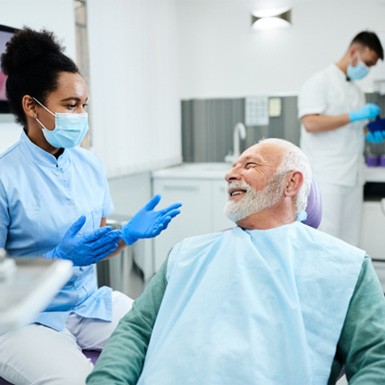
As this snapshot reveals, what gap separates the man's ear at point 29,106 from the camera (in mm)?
1512

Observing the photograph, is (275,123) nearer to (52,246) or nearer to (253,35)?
(253,35)

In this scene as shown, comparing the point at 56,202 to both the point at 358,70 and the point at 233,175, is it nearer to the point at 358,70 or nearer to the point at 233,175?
the point at 233,175

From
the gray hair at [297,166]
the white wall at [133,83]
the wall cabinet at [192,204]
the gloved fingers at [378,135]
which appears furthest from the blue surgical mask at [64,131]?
the gloved fingers at [378,135]

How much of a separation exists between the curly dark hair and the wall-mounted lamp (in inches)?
95.0

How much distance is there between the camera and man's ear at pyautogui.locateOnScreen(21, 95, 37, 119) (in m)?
1.51

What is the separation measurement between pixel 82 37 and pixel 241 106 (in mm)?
1573

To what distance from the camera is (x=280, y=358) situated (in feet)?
3.49

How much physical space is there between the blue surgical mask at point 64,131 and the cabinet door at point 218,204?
1.84 metres

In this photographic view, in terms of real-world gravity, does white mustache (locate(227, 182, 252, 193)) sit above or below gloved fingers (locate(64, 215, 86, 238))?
above

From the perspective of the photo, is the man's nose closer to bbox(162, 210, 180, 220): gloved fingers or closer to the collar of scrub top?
bbox(162, 210, 180, 220): gloved fingers

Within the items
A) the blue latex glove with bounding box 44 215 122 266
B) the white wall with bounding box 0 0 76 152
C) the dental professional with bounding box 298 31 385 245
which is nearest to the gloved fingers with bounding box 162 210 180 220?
the blue latex glove with bounding box 44 215 122 266

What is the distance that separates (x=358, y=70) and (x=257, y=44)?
1.16 metres

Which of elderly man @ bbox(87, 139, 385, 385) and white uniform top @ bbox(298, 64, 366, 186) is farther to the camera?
white uniform top @ bbox(298, 64, 366, 186)

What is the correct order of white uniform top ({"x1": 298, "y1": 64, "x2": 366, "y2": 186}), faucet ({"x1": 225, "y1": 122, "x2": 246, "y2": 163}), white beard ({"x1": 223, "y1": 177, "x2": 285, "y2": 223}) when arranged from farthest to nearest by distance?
1. faucet ({"x1": 225, "y1": 122, "x2": 246, "y2": 163})
2. white uniform top ({"x1": 298, "y1": 64, "x2": 366, "y2": 186})
3. white beard ({"x1": 223, "y1": 177, "x2": 285, "y2": 223})
